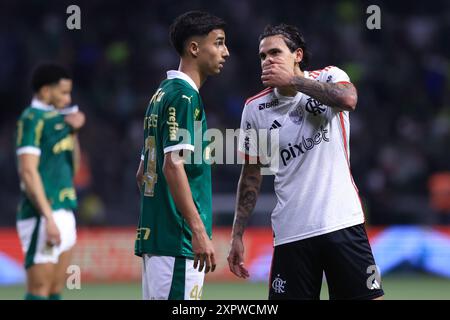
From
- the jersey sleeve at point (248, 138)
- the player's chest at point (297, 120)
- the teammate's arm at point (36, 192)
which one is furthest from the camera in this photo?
the teammate's arm at point (36, 192)

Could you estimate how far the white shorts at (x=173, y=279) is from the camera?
4.90 meters

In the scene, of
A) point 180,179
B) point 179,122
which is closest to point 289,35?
point 179,122

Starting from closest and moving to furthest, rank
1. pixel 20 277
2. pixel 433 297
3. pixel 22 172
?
1. pixel 22 172
2. pixel 433 297
3. pixel 20 277

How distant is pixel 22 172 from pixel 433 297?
5.37 m

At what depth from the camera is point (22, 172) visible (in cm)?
725

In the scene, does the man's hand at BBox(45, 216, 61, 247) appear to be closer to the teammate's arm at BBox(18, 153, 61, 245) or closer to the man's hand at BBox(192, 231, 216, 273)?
the teammate's arm at BBox(18, 153, 61, 245)

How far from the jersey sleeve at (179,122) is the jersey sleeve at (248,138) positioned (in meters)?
0.92

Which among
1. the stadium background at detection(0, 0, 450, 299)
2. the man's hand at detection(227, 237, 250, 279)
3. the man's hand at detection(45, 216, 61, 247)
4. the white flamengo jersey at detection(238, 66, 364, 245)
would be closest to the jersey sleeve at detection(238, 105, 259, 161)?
A: the white flamengo jersey at detection(238, 66, 364, 245)

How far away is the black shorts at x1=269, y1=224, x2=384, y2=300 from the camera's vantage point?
17.7 ft

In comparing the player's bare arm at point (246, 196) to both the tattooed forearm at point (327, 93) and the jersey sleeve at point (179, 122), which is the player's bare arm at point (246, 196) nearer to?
the tattooed forearm at point (327, 93)

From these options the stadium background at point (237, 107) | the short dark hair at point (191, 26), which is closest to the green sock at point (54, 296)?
the short dark hair at point (191, 26)

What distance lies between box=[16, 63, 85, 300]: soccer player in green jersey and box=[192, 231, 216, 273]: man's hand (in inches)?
106
